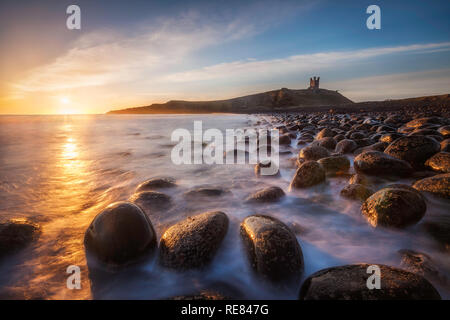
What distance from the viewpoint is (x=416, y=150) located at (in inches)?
106

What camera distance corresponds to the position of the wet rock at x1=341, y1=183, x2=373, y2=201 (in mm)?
2041

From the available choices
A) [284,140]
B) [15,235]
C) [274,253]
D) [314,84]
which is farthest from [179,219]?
[314,84]

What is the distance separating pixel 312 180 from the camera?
2.47 meters

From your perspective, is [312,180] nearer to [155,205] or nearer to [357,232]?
[357,232]

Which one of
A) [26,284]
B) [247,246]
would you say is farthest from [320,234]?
[26,284]

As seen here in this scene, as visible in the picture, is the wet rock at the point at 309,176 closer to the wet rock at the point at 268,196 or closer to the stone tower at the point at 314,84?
the wet rock at the point at 268,196

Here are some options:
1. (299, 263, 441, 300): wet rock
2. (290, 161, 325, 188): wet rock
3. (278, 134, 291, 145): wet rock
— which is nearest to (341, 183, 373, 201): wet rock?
(290, 161, 325, 188): wet rock

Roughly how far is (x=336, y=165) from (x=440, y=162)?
111 centimetres

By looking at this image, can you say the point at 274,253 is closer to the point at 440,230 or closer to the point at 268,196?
the point at 268,196

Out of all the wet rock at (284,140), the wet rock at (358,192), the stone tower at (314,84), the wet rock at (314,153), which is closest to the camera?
the wet rock at (358,192)

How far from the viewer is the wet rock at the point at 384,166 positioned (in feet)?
8.21

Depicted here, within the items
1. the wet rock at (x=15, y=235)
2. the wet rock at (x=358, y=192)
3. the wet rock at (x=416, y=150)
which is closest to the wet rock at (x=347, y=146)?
the wet rock at (x=416, y=150)

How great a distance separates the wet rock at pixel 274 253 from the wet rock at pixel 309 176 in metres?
1.24

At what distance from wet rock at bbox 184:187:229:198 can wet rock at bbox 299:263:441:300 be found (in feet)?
5.20
